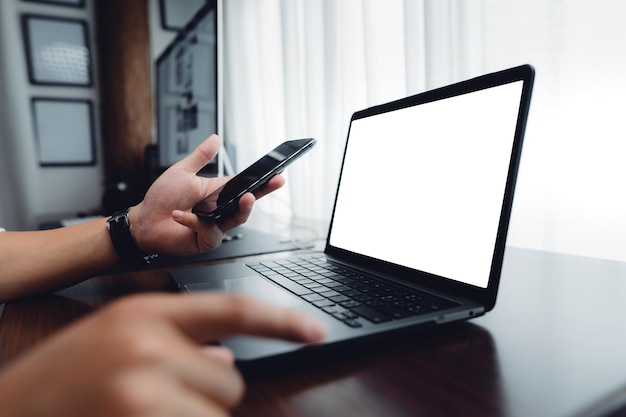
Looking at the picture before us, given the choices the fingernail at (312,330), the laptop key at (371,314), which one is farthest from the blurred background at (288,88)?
the fingernail at (312,330)

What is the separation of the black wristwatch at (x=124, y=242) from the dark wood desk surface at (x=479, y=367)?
0.14 m

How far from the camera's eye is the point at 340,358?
0.34m

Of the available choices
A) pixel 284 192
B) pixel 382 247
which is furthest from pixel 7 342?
pixel 284 192

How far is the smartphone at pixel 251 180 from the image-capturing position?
0.58 metres

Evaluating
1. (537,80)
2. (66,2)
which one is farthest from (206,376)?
(66,2)

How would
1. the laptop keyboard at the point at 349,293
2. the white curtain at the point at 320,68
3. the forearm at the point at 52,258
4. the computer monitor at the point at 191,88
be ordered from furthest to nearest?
the computer monitor at the point at 191,88 → the white curtain at the point at 320,68 → the forearm at the point at 52,258 → the laptop keyboard at the point at 349,293

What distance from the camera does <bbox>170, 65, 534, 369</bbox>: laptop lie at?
0.40 metres

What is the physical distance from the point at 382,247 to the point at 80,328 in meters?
0.46

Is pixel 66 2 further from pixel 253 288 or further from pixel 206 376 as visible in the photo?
pixel 206 376

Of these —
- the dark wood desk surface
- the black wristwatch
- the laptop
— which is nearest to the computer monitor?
the black wristwatch

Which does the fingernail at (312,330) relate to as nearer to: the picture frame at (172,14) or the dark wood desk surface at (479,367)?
the dark wood desk surface at (479,367)

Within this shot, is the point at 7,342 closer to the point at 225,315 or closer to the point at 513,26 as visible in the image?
Result: the point at 225,315

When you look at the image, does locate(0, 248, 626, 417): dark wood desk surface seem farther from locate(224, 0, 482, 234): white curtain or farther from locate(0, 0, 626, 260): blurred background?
locate(224, 0, 482, 234): white curtain

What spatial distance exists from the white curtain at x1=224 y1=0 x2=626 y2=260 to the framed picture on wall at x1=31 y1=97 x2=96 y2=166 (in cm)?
182
